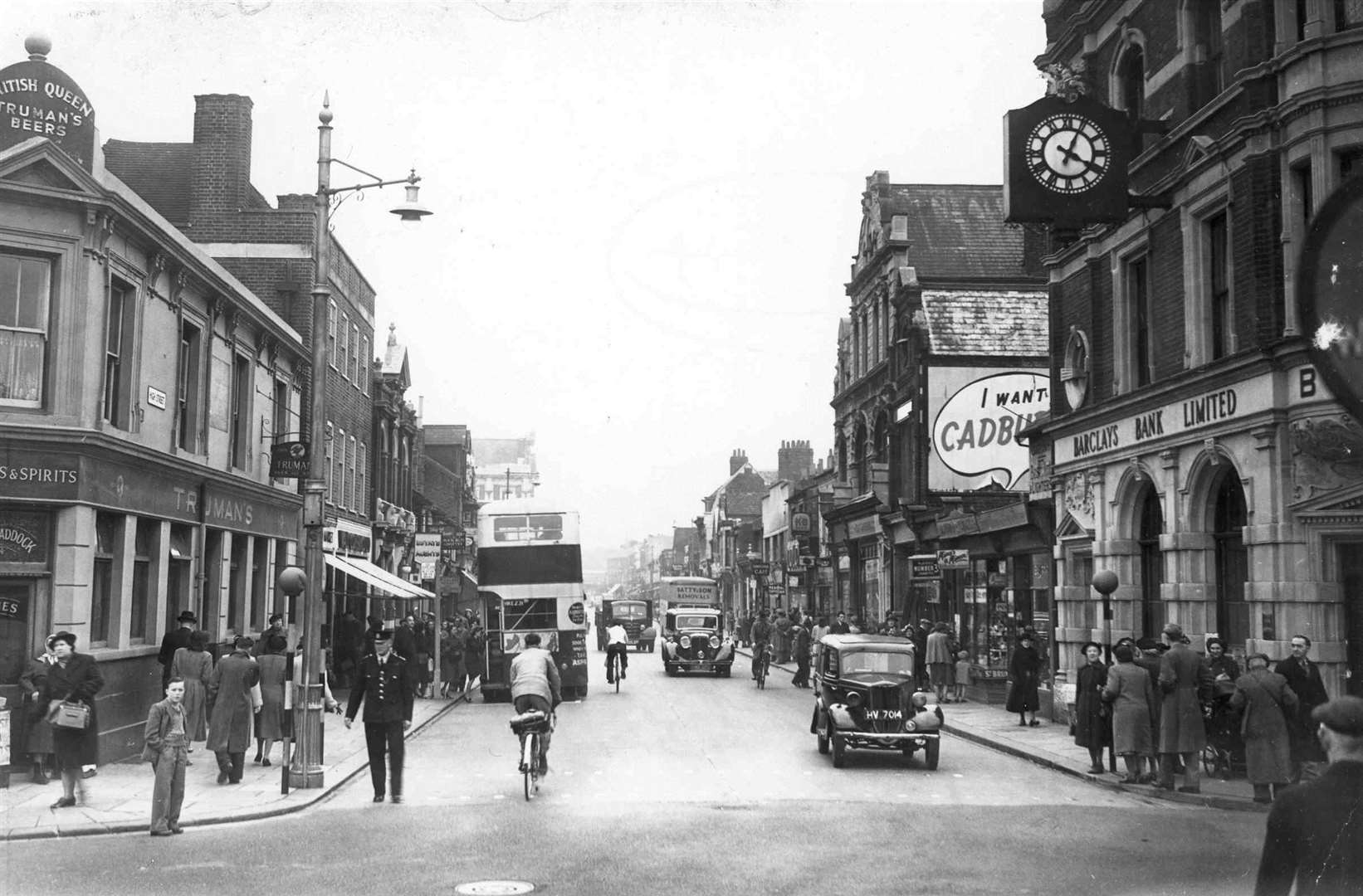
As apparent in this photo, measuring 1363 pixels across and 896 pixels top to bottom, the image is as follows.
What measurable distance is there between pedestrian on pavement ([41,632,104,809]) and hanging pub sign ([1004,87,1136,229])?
12.6 meters

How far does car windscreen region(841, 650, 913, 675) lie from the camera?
58.7 ft

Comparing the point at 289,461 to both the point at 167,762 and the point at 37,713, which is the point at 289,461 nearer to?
the point at 37,713

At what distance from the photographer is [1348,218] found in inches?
104

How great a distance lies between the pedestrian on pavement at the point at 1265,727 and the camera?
46.2ft

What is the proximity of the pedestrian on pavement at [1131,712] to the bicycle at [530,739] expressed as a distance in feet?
22.5

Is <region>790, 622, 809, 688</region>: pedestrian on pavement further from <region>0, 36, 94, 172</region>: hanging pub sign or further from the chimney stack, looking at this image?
<region>0, 36, 94, 172</region>: hanging pub sign

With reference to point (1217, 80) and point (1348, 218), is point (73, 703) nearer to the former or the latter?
point (1348, 218)

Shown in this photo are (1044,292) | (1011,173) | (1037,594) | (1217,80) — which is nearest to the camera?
(1011,173)

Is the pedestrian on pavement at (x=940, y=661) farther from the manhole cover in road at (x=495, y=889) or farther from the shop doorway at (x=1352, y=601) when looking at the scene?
the manhole cover in road at (x=495, y=889)

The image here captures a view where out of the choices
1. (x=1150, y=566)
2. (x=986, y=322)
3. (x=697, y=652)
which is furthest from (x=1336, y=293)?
(x=697, y=652)

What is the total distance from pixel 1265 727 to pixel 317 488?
443 inches

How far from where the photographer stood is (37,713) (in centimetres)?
1455

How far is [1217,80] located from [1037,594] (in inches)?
468

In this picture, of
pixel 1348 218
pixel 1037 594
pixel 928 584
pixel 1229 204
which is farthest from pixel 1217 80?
pixel 928 584
